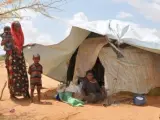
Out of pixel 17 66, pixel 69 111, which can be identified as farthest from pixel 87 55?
pixel 69 111

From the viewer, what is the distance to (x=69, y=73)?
1098 cm

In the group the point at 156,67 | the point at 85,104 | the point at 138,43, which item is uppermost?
the point at 138,43

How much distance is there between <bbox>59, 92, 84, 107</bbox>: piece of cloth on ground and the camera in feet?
27.5

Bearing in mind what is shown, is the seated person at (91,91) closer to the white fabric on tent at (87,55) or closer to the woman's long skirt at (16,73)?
the white fabric on tent at (87,55)

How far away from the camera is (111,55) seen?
9.40 meters

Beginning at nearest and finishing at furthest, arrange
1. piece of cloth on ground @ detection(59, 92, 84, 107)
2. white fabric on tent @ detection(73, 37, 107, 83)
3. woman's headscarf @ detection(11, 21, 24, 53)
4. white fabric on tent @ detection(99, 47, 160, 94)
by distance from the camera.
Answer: piece of cloth on ground @ detection(59, 92, 84, 107), woman's headscarf @ detection(11, 21, 24, 53), white fabric on tent @ detection(99, 47, 160, 94), white fabric on tent @ detection(73, 37, 107, 83)

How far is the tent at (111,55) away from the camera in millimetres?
9156

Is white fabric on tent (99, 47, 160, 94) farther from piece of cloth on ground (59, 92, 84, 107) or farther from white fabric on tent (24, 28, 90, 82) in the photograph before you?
piece of cloth on ground (59, 92, 84, 107)

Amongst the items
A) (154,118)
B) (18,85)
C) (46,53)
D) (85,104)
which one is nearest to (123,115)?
(154,118)

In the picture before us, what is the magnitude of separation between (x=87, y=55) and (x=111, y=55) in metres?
0.86

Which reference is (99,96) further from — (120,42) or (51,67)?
(51,67)

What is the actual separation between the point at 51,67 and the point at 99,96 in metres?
2.31

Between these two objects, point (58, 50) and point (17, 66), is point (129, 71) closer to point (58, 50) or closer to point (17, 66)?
point (58, 50)

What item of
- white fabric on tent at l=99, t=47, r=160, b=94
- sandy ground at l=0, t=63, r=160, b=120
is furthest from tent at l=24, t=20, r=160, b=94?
sandy ground at l=0, t=63, r=160, b=120
